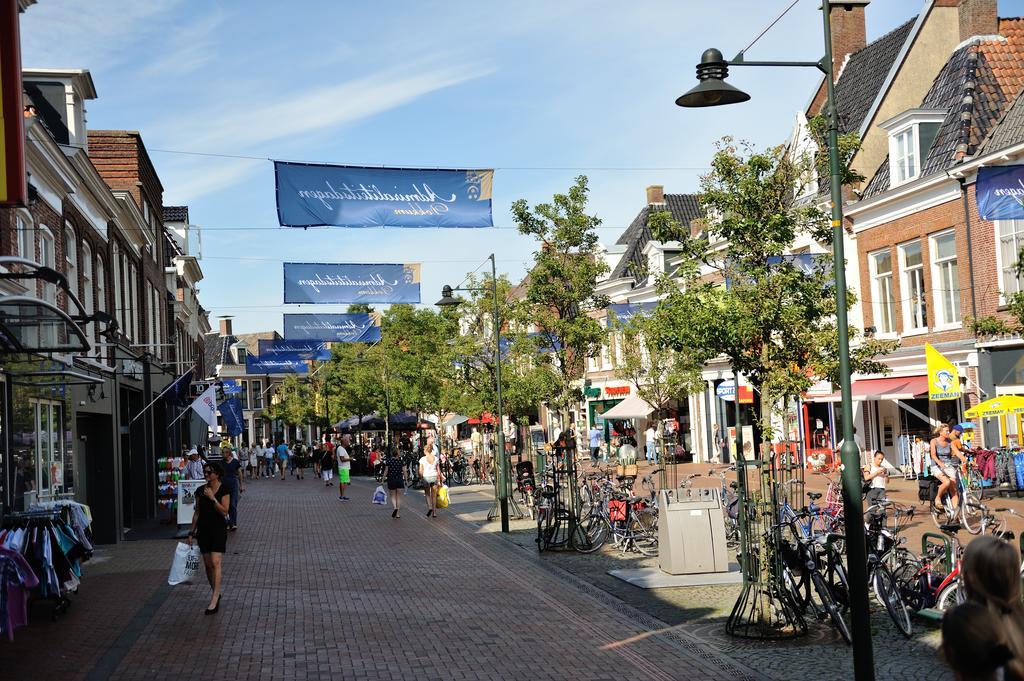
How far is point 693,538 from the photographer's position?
13.6 m

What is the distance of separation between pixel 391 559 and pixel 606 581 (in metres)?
4.23

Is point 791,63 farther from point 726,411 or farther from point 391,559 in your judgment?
point 726,411

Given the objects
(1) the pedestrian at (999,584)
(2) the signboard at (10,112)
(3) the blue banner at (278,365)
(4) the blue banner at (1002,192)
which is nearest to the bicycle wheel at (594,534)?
(4) the blue banner at (1002,192)

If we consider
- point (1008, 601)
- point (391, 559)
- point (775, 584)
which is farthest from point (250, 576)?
point (1008, 601)

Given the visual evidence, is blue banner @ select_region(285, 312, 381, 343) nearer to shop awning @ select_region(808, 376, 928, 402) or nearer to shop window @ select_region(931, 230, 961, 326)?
shop awning @ select_region(808, 376, 928, 402)

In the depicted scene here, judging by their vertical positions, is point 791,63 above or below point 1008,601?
above

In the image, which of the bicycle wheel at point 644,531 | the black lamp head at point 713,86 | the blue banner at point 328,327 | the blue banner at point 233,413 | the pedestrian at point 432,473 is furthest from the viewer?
the blue banner at point 233,413

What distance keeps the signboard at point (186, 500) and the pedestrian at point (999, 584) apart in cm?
2015

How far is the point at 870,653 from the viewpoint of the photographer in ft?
24.4

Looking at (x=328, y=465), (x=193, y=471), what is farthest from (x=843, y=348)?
(x=328, y=465)

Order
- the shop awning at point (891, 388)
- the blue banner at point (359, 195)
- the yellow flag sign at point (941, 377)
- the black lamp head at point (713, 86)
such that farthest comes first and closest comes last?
the shop awning at point (891, 388), the yellow flag sign at point (941, 377), the blue banner at point (359, 195), the black lamp head at point (713, 86)

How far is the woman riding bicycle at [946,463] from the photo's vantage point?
661 inches

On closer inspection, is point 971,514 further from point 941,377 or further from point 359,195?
point 359,195

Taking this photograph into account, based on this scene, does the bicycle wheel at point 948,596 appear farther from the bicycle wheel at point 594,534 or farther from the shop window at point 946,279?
the shop window at point 946,279
